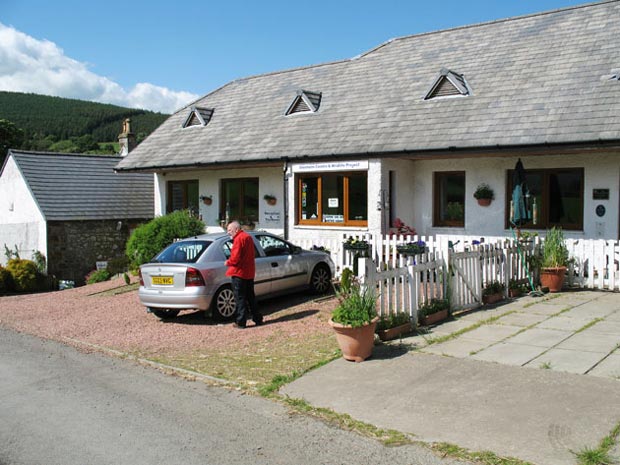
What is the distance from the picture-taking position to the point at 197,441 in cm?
537

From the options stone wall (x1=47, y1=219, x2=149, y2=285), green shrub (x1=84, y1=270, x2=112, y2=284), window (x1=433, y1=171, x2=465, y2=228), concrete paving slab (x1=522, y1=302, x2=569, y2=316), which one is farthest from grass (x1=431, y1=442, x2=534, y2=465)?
stone wall (x1=47, y1=219, x2=149, y2=285)

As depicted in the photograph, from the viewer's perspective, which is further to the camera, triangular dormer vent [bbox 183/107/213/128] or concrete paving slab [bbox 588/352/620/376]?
triangular dormer vent [bbox 183/107/213/128]

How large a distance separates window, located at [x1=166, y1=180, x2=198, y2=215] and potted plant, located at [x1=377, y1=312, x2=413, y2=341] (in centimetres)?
1395

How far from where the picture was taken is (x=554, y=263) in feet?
41.4

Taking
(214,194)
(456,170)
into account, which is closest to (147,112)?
(214,194)

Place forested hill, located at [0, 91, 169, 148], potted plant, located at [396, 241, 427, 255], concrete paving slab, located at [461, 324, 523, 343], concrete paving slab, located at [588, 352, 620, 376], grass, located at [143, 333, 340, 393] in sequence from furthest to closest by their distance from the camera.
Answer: forested hill, located at [0, 91, 169, 148], potted plant, located at [396, 241, 427, 255], concrete paving slab, located at [461, 324, 523, 343], grass, located at [143, 333, 340, 393], concrete paving slab, located at [588, 352, 620, 376]

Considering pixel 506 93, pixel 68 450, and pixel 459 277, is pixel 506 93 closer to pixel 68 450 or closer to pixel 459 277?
pixel 459 277

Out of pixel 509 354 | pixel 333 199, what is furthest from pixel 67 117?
pixel 509 354

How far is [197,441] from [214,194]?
16.3 m

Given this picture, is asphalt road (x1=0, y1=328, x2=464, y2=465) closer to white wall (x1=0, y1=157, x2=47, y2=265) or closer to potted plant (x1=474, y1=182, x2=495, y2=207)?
potted plant (x1=474, y1=182, x2=495, y2=207)

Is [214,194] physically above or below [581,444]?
above

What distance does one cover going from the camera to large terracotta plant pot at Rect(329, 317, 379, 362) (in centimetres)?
753

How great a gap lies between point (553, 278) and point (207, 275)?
6996 mm

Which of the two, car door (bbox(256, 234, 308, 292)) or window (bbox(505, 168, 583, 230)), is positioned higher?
window (bbox(505, 168, 583, 230))
